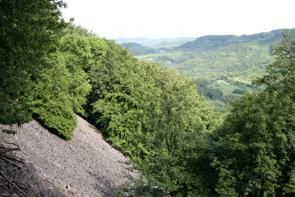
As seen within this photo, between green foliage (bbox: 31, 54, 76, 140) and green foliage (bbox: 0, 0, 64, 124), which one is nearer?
green foliage (bbox: 0, 0, 64, 124)

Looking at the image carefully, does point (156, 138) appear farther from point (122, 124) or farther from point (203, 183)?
point (122, 124)

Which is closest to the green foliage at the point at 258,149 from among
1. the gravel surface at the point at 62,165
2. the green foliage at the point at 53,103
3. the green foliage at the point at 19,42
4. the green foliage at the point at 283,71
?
the green foliage at the point at 283,71

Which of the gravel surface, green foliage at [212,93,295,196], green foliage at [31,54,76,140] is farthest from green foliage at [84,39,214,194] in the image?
green foliage at [212,93,295,196]

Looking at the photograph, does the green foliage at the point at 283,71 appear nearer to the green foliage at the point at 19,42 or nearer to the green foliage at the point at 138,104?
the green foliage at the point at 138,104

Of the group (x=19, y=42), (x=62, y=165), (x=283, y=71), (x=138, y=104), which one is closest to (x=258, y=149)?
(x=283, y=71)

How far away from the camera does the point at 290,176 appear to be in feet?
42.2

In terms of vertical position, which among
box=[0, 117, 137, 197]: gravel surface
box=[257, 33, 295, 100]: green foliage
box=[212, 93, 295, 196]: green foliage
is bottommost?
box=[0, 117, 137, 197]: gravel surface

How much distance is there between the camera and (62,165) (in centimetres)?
2025

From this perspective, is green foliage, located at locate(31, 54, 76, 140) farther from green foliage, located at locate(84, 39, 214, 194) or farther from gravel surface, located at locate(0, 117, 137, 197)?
green foliage, located at locate(84, 39, 214, 194)

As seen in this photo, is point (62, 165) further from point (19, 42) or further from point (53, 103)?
point (19, 42)

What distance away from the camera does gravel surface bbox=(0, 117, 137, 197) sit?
15.2m

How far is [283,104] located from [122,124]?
69.1 ft

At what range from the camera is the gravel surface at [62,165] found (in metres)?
15.2

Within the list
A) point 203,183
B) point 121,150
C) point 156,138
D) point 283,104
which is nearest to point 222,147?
point 203,183
